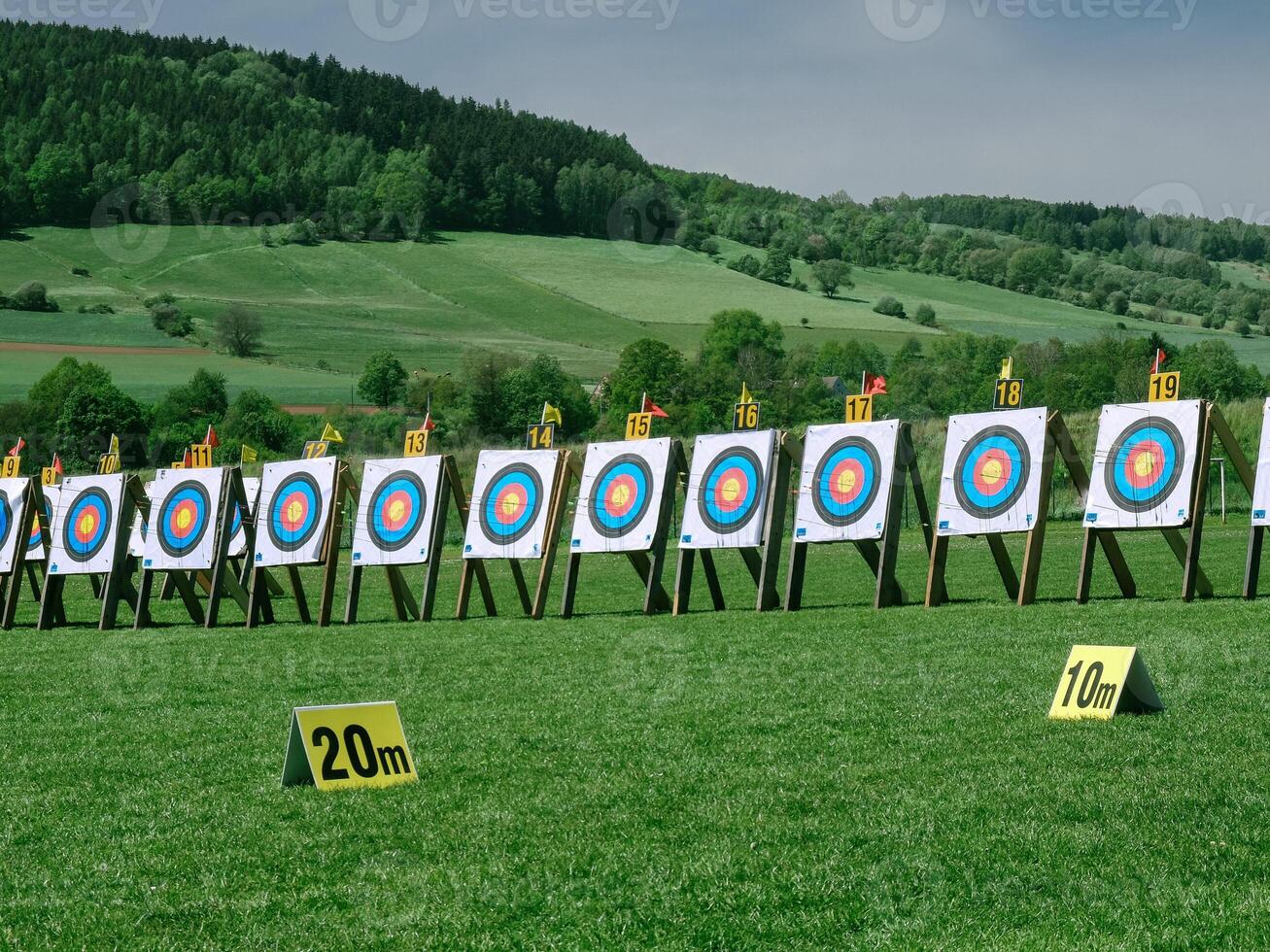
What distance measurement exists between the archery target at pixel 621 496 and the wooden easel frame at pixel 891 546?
5.89 ft

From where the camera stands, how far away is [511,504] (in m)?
17.4

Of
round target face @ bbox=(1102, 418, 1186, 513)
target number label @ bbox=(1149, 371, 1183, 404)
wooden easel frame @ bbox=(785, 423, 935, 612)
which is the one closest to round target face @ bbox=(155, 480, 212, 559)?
wooden easel frame @ bbox=(785, 423, 935, 612)

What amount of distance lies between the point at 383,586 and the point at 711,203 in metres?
97.9

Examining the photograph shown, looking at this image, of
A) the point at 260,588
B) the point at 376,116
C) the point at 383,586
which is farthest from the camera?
the point at 376,116

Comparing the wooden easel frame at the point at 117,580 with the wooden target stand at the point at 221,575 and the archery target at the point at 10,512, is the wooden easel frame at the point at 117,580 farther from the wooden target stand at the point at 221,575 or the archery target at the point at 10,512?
the archery target at the point at 10,512

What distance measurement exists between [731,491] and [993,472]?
3.08 m

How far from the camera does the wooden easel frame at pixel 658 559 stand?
52.4ft

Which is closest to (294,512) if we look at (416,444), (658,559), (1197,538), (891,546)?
(416,444)

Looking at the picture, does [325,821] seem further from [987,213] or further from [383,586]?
[987,213]

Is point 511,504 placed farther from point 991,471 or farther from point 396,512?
point 991,471

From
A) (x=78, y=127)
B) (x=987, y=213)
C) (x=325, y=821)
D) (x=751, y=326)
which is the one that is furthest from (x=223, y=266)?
(x=325, y=821)

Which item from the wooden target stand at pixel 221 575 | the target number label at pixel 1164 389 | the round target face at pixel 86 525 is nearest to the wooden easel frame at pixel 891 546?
the target number label at pixel 1164 389

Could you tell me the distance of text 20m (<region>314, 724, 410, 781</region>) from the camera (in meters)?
6.81

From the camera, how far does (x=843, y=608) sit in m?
15.4
